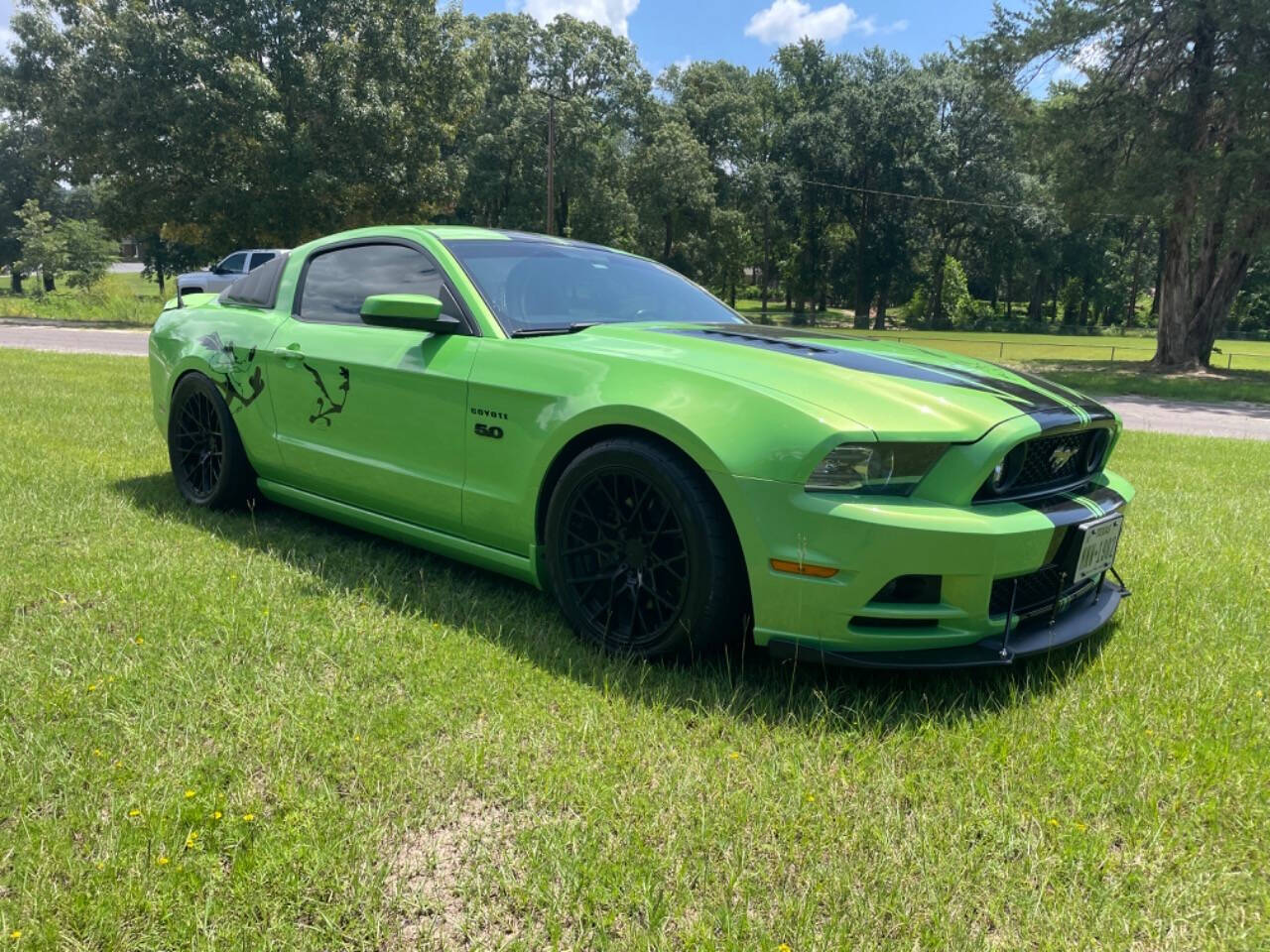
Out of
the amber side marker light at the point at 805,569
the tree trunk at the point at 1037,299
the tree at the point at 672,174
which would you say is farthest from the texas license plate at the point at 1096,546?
the tree trunk at the point at 1037,299

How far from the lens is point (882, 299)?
50.0 metres

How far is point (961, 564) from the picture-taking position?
8.04ft

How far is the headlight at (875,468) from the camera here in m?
2.49

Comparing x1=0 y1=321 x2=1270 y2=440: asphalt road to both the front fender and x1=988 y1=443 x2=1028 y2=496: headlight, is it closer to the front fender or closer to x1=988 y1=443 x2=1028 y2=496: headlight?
x1=988 y1=443 x2=1028 y2=496: headlight

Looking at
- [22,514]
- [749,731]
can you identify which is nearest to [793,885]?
[749,731]

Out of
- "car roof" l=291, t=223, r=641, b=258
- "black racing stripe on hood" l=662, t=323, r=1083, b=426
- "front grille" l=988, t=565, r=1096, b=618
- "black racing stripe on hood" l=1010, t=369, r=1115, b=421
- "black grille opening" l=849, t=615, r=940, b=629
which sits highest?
"car roof" l=291, t=223, r=641, b=258

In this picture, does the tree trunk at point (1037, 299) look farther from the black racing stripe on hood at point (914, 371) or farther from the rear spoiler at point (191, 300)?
the black racing stripe on hood at point (914, 371)

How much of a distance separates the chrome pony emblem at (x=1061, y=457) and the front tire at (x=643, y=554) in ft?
3.66

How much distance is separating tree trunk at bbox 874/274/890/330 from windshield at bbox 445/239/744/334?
1799 inches

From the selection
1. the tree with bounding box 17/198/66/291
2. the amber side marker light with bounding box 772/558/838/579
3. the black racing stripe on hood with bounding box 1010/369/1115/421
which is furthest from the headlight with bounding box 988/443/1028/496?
the tree with bounding box 17/198/66/291

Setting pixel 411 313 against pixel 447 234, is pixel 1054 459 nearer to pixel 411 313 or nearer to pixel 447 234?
pixel 411 313

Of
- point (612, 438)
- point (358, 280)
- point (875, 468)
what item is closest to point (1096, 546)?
point (875, 468)

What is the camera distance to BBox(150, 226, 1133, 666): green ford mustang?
98.7 inches

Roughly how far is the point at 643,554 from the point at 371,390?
5.00 ft
